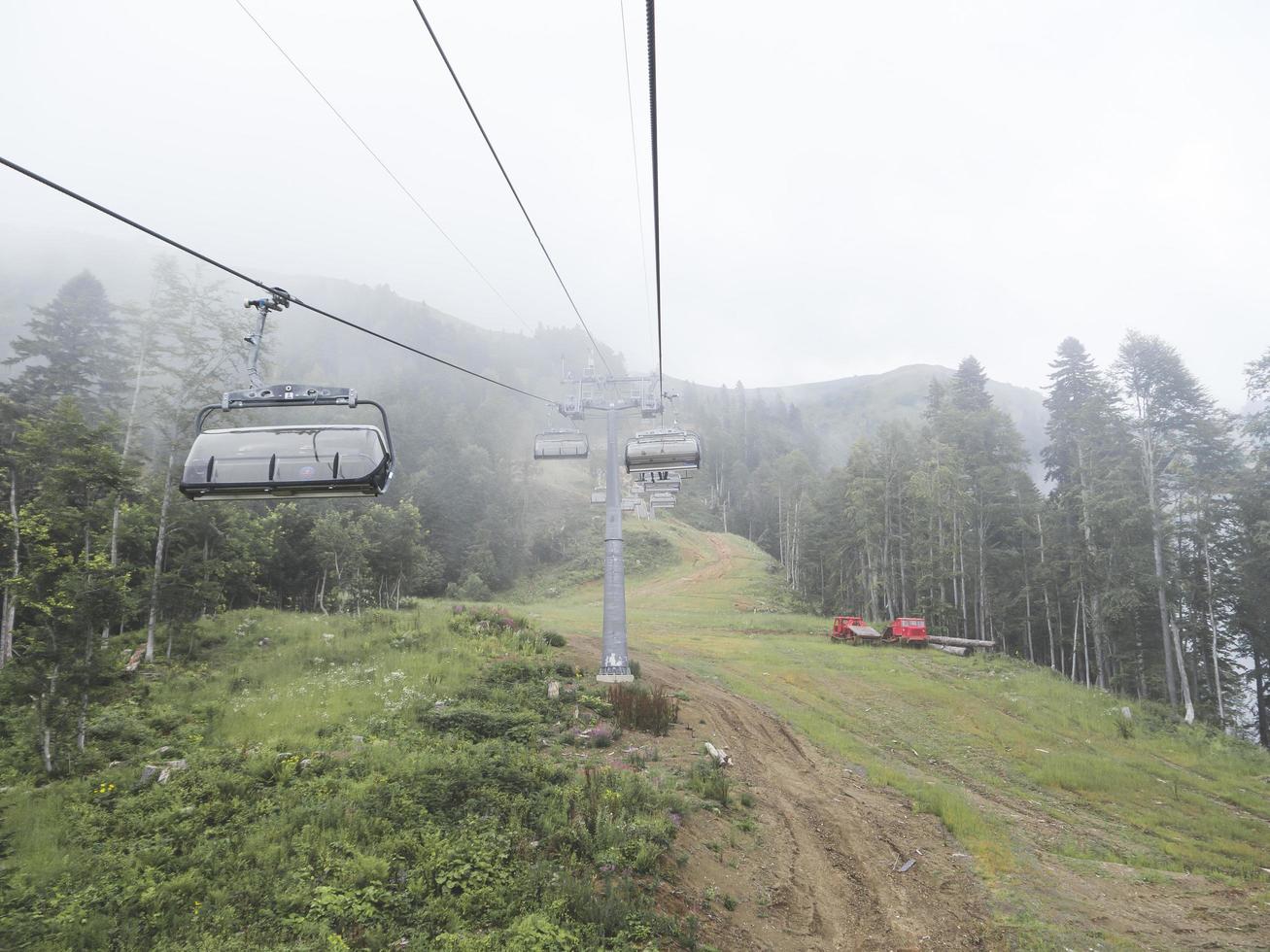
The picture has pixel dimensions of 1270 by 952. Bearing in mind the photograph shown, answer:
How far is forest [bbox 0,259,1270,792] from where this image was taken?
12844mm

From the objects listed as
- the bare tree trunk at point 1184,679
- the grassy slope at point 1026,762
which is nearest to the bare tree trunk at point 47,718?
the grassy slope at point 1026,762

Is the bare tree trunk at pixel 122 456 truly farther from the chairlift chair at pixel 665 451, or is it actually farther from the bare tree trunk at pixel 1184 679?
the bare tree trunk at pixel 1184 679

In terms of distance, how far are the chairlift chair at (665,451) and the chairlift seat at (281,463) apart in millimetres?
8450

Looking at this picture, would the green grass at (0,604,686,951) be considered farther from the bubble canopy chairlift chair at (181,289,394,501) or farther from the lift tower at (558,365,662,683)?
the bubble canopy chairlift chair at (181,289,394,501)

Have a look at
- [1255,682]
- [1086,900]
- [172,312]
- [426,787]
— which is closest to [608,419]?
[426,787]

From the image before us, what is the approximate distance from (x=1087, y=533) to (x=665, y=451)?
25.7 metres

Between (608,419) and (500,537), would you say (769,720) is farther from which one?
(500,537)

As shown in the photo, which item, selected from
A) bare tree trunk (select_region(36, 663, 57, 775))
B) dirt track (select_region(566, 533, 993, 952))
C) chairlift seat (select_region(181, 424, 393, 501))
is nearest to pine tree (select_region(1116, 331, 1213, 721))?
dirt track (select_region(566, 533, 993, 952))

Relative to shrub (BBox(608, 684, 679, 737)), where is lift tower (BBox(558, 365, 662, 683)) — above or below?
above

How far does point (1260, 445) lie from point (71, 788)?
35909 millimetres

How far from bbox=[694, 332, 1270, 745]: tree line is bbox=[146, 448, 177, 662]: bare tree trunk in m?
35.7

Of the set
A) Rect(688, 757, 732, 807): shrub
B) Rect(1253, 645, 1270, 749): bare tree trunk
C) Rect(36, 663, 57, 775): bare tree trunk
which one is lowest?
Rect(1253, 645, 1270, 749): bare tree trunk

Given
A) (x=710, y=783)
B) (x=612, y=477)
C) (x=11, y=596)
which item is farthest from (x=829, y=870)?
(x=11, y=596)

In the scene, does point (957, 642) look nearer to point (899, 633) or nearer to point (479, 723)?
point (899, 633)
